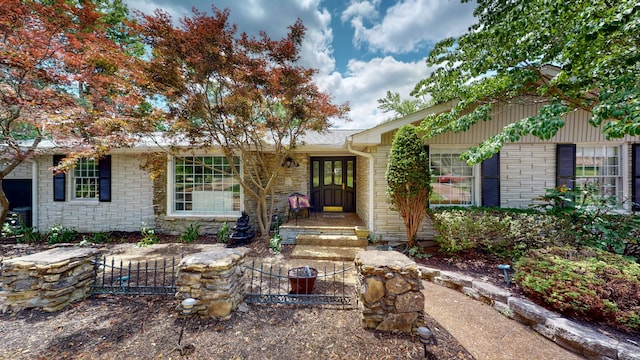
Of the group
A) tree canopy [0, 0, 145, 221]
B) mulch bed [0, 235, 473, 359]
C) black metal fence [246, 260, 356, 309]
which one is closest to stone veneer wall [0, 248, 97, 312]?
mulch bed [0, 235, 473, 359]

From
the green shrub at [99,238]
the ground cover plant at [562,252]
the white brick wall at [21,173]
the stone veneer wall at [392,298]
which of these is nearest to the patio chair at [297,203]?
the ground cover plant at [562,252]

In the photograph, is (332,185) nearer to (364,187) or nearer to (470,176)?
(364,187)

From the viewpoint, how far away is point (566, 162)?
18.1ft

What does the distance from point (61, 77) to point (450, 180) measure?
9.24 meters

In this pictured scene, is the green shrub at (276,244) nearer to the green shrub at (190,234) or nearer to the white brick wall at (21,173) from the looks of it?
the green shrub at (190,234)

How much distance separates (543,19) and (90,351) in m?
7.63

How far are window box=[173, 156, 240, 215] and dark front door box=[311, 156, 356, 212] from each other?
2551mm

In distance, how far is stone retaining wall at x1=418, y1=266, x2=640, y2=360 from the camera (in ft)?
7.02

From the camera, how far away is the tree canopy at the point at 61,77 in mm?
4500

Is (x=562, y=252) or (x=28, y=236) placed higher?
(x=562, y=252)

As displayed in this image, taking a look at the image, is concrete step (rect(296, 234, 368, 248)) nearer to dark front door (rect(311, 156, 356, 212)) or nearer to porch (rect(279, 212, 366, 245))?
porch (rect(279, 212, 366, 245))

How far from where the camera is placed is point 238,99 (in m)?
4.93

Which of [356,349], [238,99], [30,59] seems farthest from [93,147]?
[356,349]

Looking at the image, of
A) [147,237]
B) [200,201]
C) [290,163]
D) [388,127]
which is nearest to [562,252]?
[388,127]
